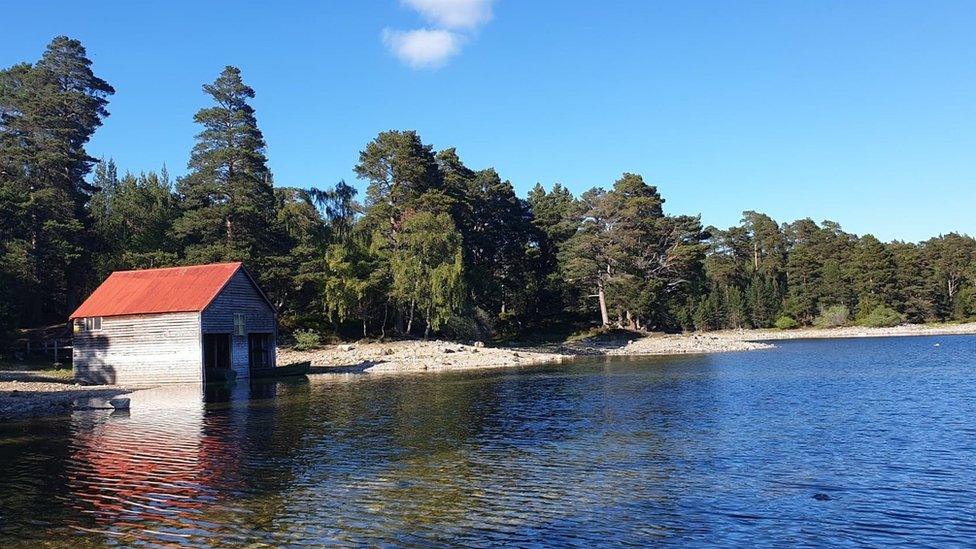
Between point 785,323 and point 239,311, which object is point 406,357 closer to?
point 239,311

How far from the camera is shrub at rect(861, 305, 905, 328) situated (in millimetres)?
101812

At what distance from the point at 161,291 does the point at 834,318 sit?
9112cm

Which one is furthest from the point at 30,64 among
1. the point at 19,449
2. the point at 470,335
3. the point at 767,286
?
the point at 767,286

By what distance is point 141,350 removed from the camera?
4334cm

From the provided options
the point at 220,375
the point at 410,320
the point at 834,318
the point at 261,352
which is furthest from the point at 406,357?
the point at 834,318

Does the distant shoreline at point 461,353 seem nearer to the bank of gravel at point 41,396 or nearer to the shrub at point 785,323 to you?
the bank of gravel at point 41,396

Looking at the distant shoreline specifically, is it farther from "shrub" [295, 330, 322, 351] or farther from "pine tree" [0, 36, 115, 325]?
"pine tree" [0, 36, 115, 325]

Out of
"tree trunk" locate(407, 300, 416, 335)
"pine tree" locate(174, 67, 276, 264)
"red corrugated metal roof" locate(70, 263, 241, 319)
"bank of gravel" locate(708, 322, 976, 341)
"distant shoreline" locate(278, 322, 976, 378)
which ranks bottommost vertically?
"bank of gravel" locate(708, 322, 976, 341)

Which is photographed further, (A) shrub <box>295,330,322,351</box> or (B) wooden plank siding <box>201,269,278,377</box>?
(A) shrub <box>295,330,322,351</box>

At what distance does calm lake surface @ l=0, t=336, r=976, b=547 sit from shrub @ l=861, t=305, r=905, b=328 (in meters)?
76.6

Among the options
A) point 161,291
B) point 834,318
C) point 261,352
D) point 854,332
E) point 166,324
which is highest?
point 161,291

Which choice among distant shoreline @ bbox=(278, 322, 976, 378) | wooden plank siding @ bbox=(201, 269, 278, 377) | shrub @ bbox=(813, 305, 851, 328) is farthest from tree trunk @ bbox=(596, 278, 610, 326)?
wooden plank siding @ bbox=(201, 269, 278, 377)

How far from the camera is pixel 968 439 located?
783 inches

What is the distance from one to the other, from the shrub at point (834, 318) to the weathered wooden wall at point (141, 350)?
8978cm
